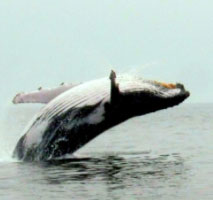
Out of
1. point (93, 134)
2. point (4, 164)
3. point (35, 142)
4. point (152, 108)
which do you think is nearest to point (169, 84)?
point (152, 108)

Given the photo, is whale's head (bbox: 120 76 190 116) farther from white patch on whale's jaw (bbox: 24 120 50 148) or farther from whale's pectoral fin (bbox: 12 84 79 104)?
white patch on whale's jaw (bbox: 24 120 50 148)

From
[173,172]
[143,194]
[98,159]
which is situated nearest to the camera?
[143,194]

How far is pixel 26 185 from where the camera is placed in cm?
2523

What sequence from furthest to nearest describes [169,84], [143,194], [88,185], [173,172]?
[169,84] < [173,172] < [88,185] < [143,194]

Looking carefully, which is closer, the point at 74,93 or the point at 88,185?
the point at 88,185

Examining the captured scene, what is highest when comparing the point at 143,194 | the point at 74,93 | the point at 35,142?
the point at 74,93

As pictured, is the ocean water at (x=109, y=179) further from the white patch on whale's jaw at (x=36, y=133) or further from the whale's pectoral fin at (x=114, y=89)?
the whale's pectoral fin at (x=114, y=89)

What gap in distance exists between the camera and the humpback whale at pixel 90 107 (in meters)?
29.2

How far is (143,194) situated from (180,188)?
165cm

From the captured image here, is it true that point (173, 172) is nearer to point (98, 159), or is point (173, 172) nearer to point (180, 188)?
point (180, 188)

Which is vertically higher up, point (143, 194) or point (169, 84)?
point (169, 84)

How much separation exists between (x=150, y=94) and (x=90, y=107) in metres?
2.42

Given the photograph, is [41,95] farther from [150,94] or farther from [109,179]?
[109,179]

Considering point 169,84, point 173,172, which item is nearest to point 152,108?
point 169,84
